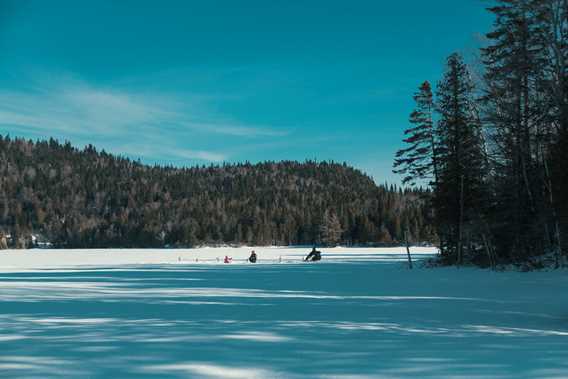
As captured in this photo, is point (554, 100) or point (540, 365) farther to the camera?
point (554, 100)

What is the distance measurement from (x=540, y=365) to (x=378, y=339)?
6.79 feet

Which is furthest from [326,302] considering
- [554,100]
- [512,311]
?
[554,100]

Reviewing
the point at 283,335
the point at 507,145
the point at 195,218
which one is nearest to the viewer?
A: the point at 283,335

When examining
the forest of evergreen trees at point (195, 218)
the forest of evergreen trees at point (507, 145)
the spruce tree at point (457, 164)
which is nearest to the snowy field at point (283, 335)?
the forest of evergreen trees at point (507, 145)

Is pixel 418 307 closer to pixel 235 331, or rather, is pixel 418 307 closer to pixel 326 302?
pixel 326 302

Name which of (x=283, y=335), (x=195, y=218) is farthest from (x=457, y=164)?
(x=195, y=218)

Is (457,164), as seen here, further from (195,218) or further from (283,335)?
(195,218)

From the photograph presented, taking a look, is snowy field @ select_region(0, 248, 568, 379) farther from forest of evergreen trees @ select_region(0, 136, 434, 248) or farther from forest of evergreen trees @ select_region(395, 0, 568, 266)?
forest of evergreen trees @ select_region(0, 136, 434, 248)


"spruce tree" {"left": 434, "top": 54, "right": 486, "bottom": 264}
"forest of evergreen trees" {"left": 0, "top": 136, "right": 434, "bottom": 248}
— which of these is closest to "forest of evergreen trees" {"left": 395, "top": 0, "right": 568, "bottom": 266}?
"spruce tree" {"left": 434, "top": 54, "right": 486, "bottom": 264}

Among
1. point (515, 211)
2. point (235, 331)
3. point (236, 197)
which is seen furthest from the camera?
point (236, 197)

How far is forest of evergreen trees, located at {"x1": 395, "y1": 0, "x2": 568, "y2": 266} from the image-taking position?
1719 centimetres

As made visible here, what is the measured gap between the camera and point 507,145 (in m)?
21.4

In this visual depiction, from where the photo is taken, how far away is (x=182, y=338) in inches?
251

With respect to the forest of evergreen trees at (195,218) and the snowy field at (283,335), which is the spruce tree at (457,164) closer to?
the snowy field at (283,335)
